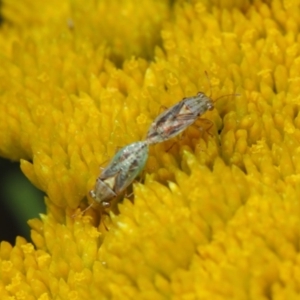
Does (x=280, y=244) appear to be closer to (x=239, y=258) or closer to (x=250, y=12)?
(x=239, y=258)

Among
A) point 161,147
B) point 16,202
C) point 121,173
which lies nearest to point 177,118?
point 161,147

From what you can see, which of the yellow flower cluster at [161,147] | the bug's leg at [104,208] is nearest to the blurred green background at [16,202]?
the yellow flower cluster at [161,147]

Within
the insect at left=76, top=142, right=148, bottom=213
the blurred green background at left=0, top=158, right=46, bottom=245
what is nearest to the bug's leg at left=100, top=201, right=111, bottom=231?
the insect at left=76, top=142, right=148, bottom=213

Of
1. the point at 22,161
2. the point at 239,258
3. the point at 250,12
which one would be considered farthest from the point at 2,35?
the point at 239,258

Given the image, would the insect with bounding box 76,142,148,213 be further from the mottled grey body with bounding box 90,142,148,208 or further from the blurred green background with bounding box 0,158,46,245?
the blurred green background with bounding box 0,158,46,245

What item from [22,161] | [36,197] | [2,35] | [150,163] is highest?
[2,35]
